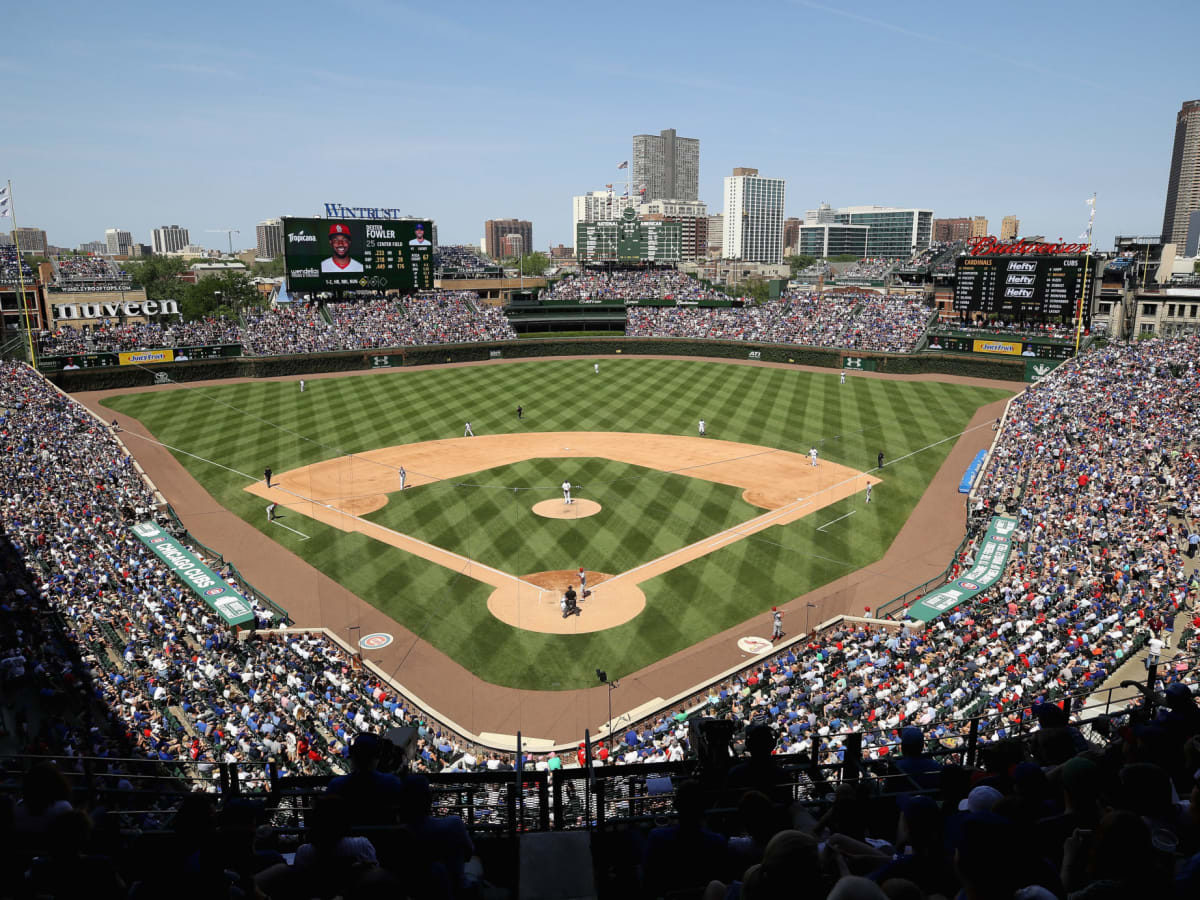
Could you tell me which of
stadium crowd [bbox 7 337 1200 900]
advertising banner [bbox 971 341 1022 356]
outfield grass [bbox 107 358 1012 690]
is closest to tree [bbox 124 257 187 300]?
outfield grass [bbox 107 358 1012 690]

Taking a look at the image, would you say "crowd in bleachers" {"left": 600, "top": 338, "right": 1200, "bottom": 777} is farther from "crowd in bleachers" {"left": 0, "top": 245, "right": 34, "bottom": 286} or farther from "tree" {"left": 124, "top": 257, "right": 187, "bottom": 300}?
"tree" {"left": 124, "top": 257, "right": 187, "bottom": 300}

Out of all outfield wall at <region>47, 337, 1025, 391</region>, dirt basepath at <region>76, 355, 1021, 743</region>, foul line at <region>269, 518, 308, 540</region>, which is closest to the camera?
dirt basepath at <region>76, 355, 1021, 743</region>

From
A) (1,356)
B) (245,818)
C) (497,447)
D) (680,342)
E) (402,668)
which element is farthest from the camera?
(680,342)

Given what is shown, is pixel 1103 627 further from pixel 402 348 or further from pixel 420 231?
pixel 420 231

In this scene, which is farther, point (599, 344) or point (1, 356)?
point (599, 344)

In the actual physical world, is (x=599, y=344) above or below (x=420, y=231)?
below

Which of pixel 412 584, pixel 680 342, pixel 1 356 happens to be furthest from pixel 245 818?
pixel 680 342
